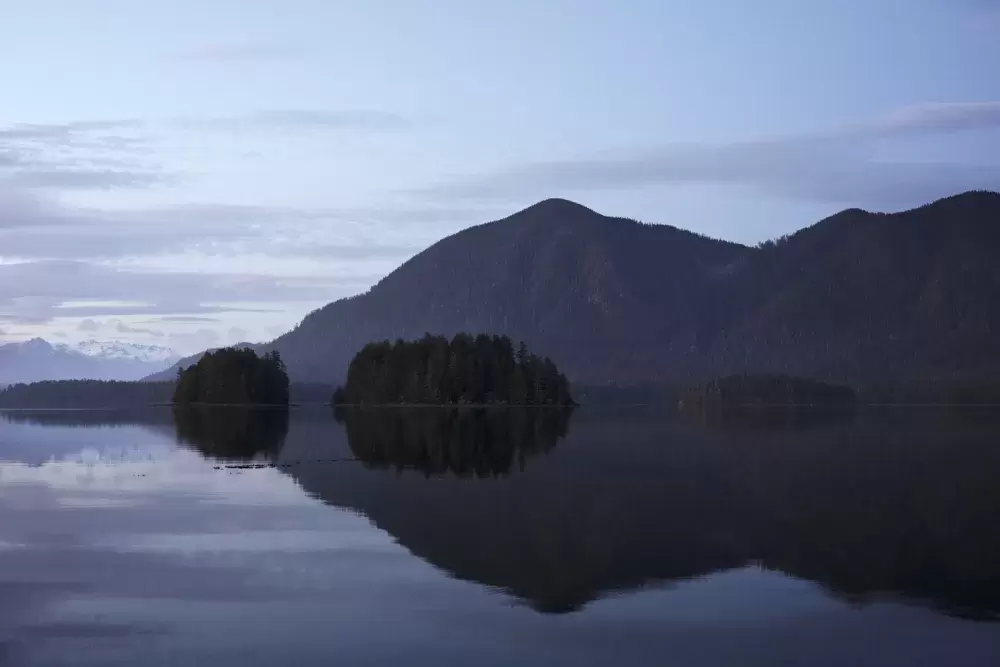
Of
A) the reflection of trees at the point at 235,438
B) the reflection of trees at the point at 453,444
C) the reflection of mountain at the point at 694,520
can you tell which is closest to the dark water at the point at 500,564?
the reflection of mountain at the point at 694,520

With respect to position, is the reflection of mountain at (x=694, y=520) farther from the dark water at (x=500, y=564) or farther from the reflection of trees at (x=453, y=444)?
the reflection of trees at (x=453, y=444)

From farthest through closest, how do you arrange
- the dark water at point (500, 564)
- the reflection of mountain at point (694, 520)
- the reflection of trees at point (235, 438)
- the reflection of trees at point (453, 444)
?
the reflection of trees at point (235, 438) < the reflection of trees at point (453, 444) < the reflection of mountain at point (694, 520) < the dark water at point (500, 564)

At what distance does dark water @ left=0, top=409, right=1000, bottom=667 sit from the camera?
866 inches

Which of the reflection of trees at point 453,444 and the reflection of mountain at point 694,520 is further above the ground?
the reflection of trees at point 453,444

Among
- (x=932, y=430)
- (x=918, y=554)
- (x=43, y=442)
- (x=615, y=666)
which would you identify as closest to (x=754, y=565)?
(x=918, y=554)

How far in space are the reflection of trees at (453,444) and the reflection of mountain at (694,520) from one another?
2431 millimetres

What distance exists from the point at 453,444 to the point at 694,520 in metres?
42.7

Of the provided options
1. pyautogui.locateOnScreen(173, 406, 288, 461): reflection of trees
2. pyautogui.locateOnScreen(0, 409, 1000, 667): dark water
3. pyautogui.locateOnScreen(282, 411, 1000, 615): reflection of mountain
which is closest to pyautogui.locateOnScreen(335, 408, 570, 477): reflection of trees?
pyautogui.locateOnScreen(0, 409, 1000, 667): dark water

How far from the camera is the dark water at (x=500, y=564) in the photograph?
72.2 ft

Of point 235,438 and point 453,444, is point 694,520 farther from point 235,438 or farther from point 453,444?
point 235,438

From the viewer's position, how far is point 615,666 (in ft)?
67.1

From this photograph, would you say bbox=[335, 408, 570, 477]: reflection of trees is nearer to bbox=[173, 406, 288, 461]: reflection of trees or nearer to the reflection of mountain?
the reflection of mountain

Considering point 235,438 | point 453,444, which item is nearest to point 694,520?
point 453,444

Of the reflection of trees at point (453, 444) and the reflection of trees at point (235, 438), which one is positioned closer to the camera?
the reflection of trees at point (453, 444)
